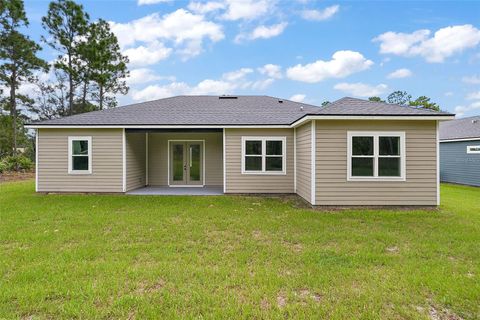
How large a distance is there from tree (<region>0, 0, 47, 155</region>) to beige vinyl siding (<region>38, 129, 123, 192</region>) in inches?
428

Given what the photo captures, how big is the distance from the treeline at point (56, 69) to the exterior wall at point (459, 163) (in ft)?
74.0

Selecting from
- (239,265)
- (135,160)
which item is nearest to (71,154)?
(135,160)

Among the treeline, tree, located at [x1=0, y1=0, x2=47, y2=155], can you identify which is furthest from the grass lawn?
the treeline

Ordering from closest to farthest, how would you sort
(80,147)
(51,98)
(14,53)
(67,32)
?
(80,147) → (14,53) → (67,32) → (51,98)

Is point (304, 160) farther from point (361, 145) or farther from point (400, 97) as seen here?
point (400, 97)

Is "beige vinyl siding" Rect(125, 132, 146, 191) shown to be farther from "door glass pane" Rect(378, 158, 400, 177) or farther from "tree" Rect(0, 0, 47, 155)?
"tree" Rect(0, 0, 47, 155)

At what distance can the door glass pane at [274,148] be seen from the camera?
10.8m

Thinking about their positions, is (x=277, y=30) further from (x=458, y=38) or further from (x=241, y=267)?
(x=241, y=267)

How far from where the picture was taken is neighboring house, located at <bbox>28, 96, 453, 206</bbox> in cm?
821

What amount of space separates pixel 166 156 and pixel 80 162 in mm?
3375

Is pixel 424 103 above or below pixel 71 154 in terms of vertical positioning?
above

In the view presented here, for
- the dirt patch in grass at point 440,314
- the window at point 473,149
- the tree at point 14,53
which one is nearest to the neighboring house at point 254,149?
the dirt patch in grass at point 440,314

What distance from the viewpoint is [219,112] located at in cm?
1225

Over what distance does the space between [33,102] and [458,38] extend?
27.4 m
